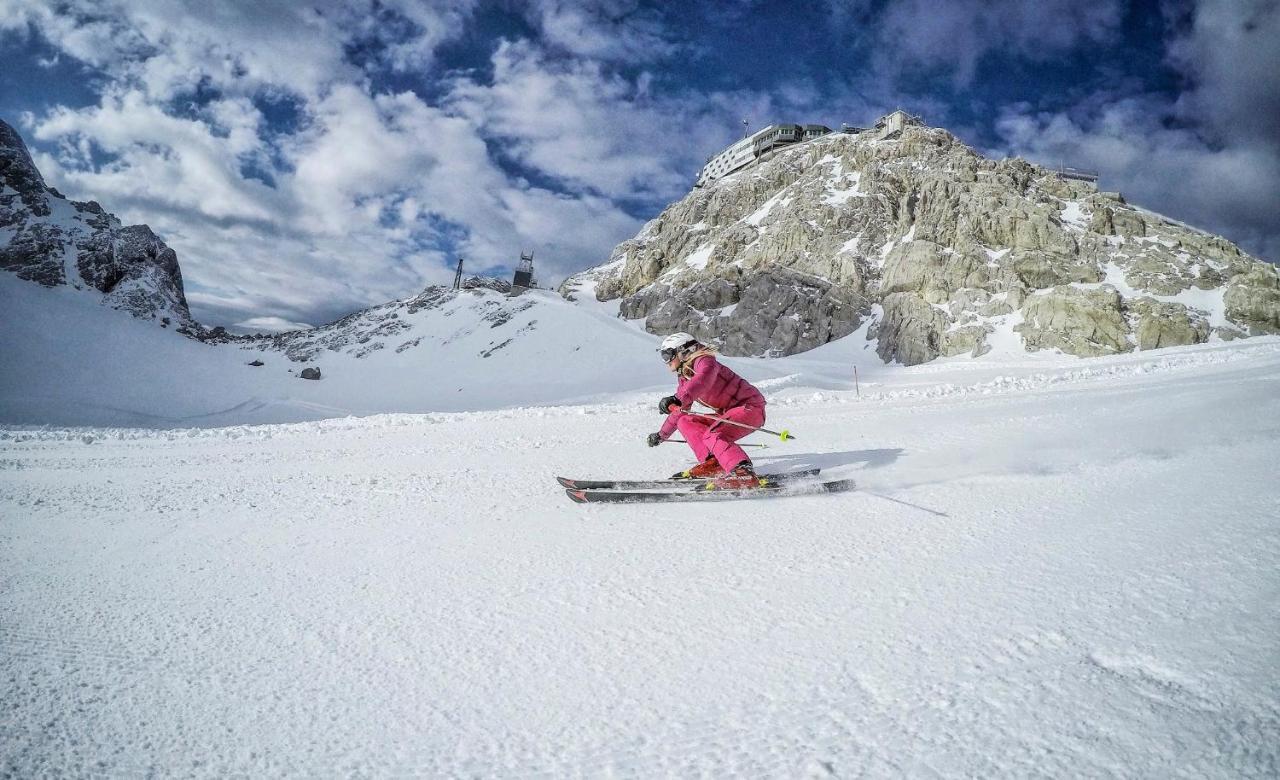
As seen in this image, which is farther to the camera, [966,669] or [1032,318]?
[1032,318]

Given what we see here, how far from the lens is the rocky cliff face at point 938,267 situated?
1446 inches

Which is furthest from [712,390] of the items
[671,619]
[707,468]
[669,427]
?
[671,619]

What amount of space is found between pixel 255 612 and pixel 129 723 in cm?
96

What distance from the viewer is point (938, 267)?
45.4 metres

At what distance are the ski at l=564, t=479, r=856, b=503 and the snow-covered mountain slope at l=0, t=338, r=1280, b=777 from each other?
0.16 meters

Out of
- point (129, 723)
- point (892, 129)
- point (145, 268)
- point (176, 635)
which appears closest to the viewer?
point (129, 723)

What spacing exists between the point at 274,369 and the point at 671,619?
71.6m

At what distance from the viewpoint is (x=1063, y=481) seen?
4.50 meters

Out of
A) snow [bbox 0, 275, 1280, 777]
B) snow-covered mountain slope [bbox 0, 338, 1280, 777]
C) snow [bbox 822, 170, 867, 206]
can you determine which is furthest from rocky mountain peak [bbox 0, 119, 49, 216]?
snow [bbox 822, 170, 867, 206]

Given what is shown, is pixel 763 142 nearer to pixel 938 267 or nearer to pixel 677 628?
pixel 938 267

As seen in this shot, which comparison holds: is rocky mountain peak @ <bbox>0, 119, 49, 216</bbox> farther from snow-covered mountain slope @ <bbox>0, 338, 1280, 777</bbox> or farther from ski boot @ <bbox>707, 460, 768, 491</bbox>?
ski boot @ <bbox>707, 460, 768, 491</bbox>

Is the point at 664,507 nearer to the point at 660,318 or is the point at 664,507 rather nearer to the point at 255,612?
the point at 255,612

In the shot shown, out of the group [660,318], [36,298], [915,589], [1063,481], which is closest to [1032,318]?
[660,318]

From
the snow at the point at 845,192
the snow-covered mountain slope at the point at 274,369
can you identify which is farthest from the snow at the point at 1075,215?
the snow-covered mountain slope at the point at 274,369
